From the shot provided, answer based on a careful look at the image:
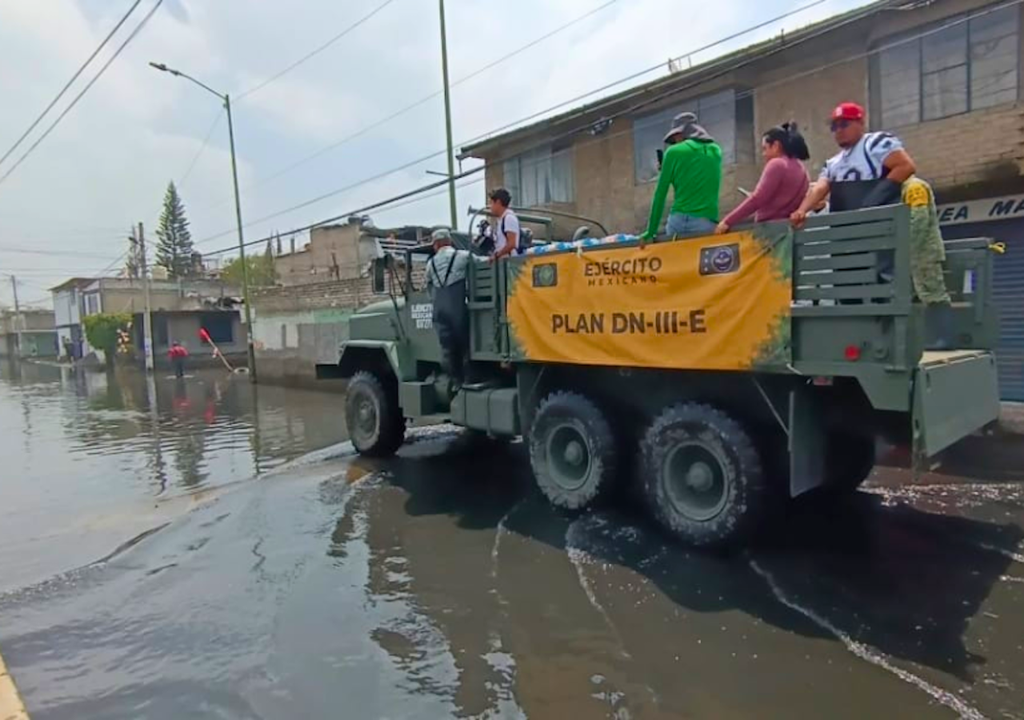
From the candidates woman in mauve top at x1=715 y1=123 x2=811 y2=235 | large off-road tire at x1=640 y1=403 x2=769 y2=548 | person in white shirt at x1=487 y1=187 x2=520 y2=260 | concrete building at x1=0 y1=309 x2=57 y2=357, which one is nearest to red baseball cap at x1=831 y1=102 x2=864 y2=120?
woman in mauve top at x1=715 y1=123 x2=811 y2=235

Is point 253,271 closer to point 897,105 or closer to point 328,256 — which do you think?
point 328,256

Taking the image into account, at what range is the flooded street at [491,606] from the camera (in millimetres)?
3494

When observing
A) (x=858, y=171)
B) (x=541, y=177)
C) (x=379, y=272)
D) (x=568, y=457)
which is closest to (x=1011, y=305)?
(x=858, y=171)

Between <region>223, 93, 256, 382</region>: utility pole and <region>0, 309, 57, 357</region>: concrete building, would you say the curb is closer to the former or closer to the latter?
<region>223, 93, 256, 382</region>: utility pole

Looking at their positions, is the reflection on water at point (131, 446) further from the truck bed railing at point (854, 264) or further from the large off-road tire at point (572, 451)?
the truck bed railing at point (854, 264)

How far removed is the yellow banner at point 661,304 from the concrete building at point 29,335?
79385 mm

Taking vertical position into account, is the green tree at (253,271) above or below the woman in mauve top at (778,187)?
above

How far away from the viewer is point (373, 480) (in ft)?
26.5

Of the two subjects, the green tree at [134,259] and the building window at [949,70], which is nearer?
the building window at [949,70]

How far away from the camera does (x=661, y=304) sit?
5.30 m

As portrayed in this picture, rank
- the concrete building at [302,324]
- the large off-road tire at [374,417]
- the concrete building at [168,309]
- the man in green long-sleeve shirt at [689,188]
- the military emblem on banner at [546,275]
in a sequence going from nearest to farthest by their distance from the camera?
the man in green long-sleeve shirt at [689,188] < the military emblem on banner at [546,275] < the large off-road tire at [374,417] < the concrete building at [302,324] < the concrete building at [168,309]

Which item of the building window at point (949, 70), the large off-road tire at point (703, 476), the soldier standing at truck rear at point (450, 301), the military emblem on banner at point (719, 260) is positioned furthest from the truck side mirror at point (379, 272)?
the building window at point (949, 70)

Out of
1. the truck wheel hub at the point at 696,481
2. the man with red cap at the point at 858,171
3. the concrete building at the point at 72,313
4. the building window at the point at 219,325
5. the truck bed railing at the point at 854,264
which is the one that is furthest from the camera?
the concrete building at the point at 72,313

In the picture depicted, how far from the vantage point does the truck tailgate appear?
414 centimetres
